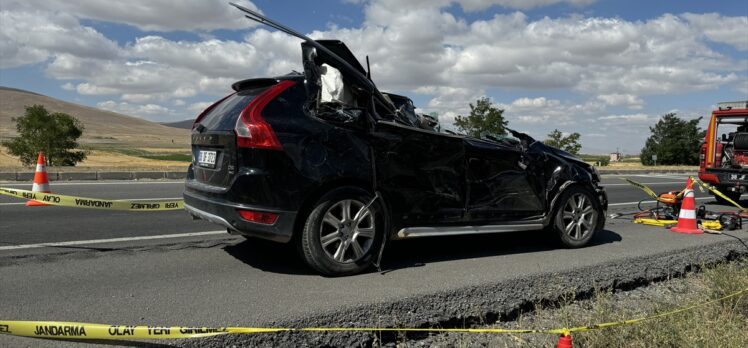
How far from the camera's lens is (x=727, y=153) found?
41.0 ft

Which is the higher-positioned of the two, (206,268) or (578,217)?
(578,217)

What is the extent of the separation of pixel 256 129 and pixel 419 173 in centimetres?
152

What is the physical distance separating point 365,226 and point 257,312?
131 cm

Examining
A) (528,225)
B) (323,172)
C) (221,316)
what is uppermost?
(323,172)

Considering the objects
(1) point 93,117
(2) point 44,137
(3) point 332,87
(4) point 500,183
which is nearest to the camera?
(3) point 332,87

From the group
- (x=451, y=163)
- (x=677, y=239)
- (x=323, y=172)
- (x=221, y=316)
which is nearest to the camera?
(x=221, y=316)

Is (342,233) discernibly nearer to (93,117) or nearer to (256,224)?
(256,224)

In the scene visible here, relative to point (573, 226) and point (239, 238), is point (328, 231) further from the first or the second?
point (573, 226)

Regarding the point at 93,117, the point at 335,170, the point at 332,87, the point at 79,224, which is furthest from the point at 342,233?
the point at 93,117

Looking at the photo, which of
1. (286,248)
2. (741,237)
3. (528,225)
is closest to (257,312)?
(286,248)

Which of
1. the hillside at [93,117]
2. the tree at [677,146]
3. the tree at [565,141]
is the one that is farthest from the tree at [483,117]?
the hillside at [93,117]

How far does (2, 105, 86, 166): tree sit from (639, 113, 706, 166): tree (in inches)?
2022

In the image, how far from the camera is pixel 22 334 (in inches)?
111

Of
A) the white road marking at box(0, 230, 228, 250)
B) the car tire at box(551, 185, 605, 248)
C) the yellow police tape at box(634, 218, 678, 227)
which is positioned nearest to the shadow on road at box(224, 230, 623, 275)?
the car tire at box(551, 185, 605, 248)
